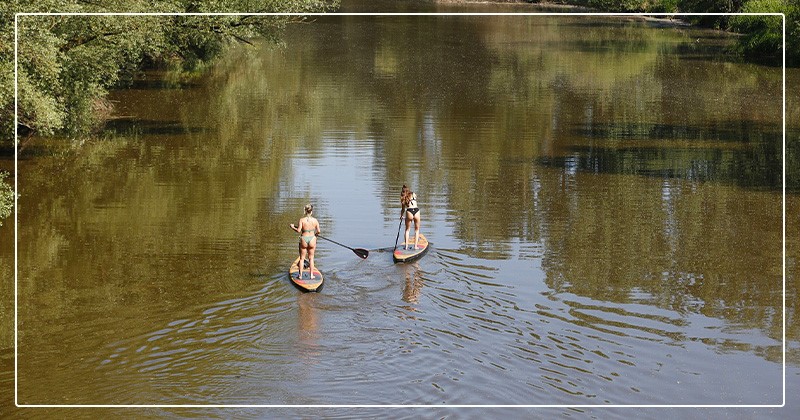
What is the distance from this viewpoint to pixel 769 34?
65188 millimetres

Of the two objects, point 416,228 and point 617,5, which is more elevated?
point 617,5

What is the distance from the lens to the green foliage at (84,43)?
85.6ft

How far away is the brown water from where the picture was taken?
56.9 feet

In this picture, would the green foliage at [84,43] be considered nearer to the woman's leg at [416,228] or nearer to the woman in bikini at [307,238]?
the woman in bikini at [307,238]

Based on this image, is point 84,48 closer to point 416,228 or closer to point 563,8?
point 416,228

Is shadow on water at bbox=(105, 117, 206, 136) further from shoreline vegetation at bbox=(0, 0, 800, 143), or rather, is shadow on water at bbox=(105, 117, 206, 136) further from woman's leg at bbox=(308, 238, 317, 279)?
woman's leg at bbox=(308, 238, 317, 279)

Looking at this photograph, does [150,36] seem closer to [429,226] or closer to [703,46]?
[429,226]

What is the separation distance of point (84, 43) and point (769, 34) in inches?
1773

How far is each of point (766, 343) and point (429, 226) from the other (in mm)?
9356

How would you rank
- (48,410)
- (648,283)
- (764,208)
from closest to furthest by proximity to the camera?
(48,410), (648,283), (764,208)

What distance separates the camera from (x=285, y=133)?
40062 millimetres

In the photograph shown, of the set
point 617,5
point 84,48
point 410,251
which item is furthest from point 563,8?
point 410,251

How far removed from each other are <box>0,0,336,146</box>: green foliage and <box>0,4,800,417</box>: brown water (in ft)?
6.80

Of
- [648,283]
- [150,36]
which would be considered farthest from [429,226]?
[150,36]
